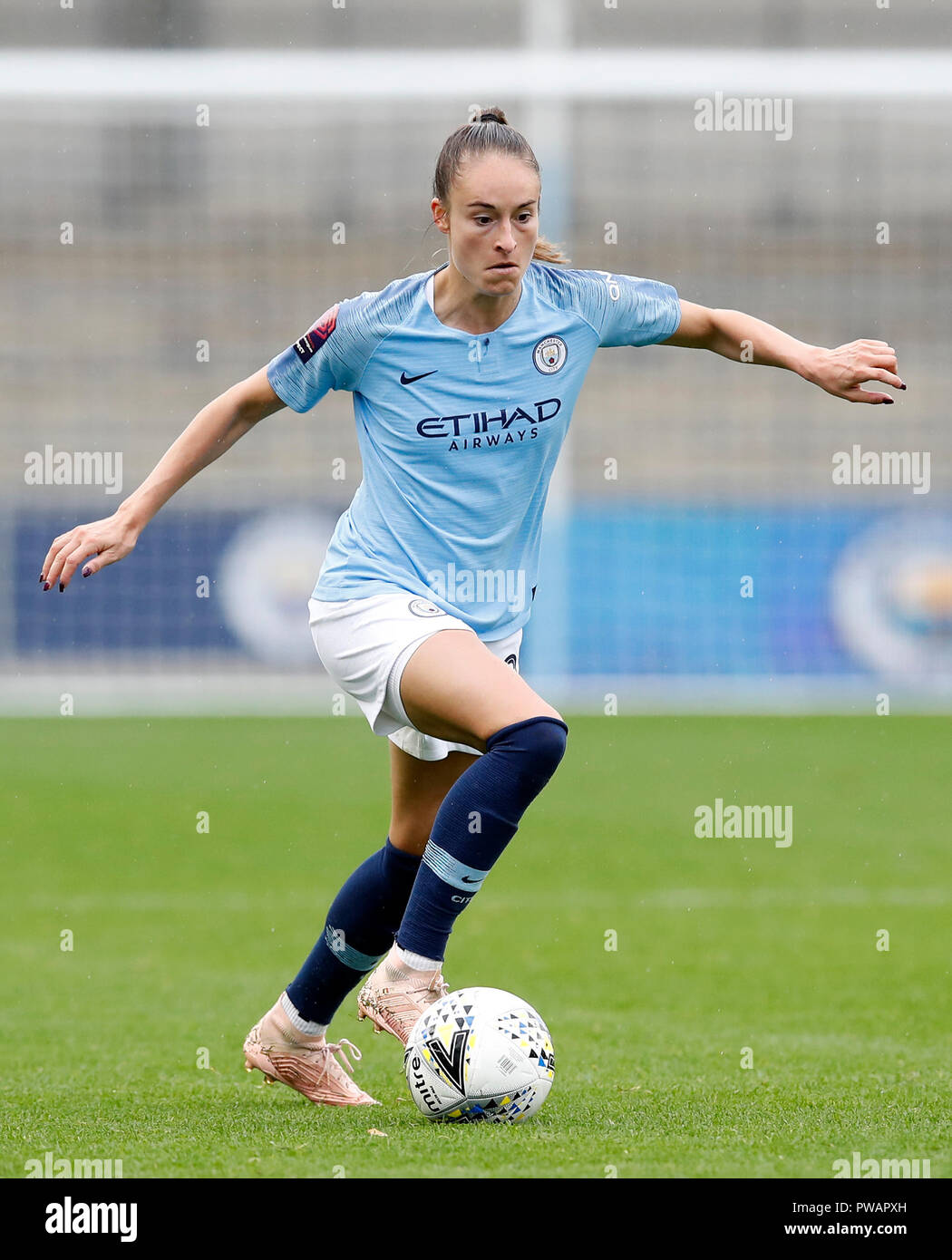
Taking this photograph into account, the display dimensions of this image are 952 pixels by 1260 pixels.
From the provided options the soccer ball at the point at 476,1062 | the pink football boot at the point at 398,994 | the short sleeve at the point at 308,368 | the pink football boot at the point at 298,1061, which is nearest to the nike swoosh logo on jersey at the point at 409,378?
the short sleeve at the point at 308,368

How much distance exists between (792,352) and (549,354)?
60 cm

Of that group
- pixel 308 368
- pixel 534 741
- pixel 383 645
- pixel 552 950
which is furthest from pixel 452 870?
pixel 552 950

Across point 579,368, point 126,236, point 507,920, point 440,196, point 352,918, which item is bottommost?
point 507,920

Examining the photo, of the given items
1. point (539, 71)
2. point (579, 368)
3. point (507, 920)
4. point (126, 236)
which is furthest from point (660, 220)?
point (579, 368)

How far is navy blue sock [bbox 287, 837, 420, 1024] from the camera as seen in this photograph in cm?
449

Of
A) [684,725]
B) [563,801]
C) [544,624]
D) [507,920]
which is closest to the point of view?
[507,920]

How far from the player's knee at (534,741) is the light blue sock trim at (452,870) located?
27cm

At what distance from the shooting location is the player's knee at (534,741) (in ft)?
12.3

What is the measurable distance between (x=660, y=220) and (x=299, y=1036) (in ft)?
49.8

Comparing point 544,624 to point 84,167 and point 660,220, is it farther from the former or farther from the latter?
point 84,167

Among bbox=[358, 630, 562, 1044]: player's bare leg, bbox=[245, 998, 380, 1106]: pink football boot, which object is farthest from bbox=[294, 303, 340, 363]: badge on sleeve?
bbox=[245, 998, 380, 1106]: pink football boot

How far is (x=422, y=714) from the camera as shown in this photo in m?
3.96

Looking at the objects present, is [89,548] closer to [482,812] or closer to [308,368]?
[308,368]

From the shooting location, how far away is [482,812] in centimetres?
381
